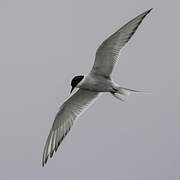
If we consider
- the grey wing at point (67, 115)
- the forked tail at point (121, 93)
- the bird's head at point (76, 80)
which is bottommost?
the grey wing at point (67, 115)

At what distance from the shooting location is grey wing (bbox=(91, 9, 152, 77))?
1251cm

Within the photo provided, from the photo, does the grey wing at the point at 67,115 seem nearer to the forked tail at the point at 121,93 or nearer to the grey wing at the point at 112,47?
the forked tail at the point at 121,93

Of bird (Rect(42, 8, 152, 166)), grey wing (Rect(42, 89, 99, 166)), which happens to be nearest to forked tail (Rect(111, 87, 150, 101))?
bird (Rect(42, 8, 152, 166))

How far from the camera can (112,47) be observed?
12.9 meters

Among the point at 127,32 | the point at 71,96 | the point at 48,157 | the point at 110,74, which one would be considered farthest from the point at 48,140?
the point at 127,32

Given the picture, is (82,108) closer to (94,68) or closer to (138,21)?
(94,68)

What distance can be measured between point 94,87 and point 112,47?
4.09 ft

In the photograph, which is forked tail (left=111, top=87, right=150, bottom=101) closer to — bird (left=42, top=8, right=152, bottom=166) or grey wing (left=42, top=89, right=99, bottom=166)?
bird (left=42, top=8, right=152, bottom=166)

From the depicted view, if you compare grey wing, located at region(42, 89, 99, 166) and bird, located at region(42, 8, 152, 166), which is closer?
bird, located at region(42, 8, 152, 166)

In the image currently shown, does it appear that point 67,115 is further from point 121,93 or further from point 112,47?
point 112,47

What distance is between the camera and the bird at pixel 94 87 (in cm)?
1267

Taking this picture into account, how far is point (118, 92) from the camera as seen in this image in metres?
13.7

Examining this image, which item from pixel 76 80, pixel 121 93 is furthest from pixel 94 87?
pixel 121 93

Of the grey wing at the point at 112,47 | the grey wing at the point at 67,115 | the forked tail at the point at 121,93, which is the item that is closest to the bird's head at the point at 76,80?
the grey wing at the point at 112,47
